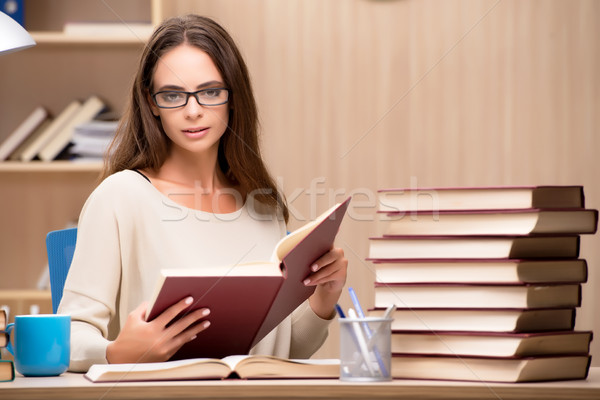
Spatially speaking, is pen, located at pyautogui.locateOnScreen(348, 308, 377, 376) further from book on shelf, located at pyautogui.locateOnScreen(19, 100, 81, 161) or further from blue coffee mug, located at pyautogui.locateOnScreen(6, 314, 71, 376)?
book on shelf, located at pyautogui.locateOnScreen(19, 100, 81, 161)

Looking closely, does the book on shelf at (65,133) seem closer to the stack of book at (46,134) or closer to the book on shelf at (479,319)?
the stack of book at (46,134)

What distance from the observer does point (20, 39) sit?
55.4 inches

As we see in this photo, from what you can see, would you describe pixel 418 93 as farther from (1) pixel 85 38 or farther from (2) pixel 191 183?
(2) pixel 191 183

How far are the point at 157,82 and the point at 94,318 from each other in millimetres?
498

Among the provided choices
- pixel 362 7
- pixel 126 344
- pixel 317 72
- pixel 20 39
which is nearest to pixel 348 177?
pixel 317 72

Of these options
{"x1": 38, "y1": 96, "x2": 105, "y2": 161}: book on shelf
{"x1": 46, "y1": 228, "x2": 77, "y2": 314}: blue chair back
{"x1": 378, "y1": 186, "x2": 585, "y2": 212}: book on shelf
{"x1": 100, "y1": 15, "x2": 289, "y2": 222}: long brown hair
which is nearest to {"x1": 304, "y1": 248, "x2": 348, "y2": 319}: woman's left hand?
{"x1": 378, "y1": 186, "x2": 585, "y2": 212}: book on shelf

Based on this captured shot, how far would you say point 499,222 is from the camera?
0.94 metres

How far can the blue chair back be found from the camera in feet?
5.40

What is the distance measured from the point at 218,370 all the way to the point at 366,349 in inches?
7.4

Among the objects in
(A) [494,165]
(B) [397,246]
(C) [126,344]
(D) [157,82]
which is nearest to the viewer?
(B) [397,246]

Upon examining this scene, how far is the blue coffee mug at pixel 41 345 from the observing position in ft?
3.28

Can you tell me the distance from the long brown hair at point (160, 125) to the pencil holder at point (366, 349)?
0.80 metres

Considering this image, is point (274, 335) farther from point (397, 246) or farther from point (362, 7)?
point (362, 7)

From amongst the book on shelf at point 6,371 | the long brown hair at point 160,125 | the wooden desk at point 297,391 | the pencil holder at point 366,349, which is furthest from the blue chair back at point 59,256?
the pencil holder at point 366,349
